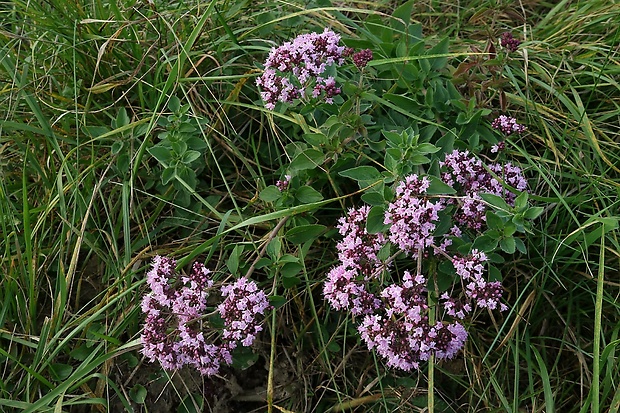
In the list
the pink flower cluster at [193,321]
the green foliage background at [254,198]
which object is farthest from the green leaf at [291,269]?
the pink flower cluster at [193,321]

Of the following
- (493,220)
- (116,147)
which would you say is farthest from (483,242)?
(116,147)

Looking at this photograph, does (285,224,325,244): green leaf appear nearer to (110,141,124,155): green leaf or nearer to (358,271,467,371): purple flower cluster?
(358,271,467,371): purple flower cluster

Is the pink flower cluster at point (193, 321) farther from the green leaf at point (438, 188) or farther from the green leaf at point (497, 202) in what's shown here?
the green leaf at point (497, 202)

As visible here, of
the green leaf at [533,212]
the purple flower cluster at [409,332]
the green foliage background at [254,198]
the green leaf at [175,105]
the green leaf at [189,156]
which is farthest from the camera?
the green leaf at [175,105]

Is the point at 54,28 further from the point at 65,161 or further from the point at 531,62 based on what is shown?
the point at 531,62

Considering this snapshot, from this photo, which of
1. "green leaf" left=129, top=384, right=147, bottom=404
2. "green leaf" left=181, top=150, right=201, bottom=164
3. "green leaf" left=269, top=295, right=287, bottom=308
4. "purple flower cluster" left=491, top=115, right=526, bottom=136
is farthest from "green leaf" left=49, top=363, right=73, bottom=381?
"purple flower cluster" left=491, top=115, right=526, bottom=136

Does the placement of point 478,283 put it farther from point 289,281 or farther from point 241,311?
point 241,311

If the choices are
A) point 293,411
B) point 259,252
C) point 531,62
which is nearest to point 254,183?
point 259,252
